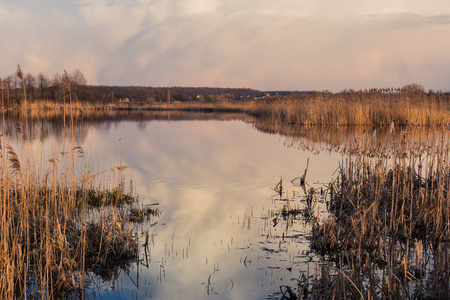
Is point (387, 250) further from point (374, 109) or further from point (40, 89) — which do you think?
point (40, 89)

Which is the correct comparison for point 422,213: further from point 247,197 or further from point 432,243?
point 247,197

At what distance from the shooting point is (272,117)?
25938 millimetres

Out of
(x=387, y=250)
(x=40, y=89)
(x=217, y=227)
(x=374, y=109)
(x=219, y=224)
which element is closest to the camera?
(x=387, y=250)

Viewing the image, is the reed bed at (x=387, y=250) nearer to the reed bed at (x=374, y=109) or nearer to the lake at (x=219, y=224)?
the lake at (x=219, y=224)

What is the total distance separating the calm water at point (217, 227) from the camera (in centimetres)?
368

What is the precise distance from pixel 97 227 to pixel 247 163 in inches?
270

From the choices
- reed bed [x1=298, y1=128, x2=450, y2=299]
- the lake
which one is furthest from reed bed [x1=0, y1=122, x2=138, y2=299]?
reed bed [x1=298, y1=128, x2=450, y2=299]

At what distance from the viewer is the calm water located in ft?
12.1

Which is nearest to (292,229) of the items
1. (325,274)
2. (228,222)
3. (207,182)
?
(228,222)

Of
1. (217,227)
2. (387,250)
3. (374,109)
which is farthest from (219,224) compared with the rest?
(374,109)

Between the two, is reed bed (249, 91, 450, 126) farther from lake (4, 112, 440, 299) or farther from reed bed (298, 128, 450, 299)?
reed bed (298, 128, 450, 299)

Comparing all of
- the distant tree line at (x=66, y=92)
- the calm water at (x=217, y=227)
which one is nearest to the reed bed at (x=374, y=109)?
the distant tree line at (x=66, y=92)

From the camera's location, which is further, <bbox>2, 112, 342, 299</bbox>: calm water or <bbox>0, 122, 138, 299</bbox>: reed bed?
<bbox>2, 112, 342, 299</bbox>: calm water

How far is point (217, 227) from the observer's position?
5.29 m
